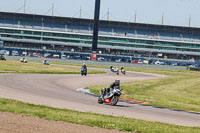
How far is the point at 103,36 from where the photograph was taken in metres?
137

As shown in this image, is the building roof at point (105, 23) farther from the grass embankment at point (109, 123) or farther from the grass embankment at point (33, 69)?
the grass embankment at point (109, 123)

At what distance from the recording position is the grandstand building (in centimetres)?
13725

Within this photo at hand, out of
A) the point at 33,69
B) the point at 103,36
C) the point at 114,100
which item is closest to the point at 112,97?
the point at 114,100

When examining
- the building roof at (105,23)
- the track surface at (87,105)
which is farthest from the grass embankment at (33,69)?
the building roof at (105,23)

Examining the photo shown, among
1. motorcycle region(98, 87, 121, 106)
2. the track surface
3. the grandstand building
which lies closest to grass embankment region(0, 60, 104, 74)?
the track surface

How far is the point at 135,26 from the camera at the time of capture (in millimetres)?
142875

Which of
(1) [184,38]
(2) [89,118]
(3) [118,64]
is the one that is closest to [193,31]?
(1) [184,38]

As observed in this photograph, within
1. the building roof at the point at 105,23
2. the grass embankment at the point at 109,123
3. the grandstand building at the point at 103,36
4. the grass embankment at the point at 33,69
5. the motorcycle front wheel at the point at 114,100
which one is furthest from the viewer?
the building roof at the point at 105,23

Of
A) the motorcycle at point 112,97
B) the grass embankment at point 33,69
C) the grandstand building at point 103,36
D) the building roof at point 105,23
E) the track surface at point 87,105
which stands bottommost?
the grass embankment at point 33,69

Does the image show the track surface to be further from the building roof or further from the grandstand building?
the building roof

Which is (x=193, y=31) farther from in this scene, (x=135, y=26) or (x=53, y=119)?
(x=53, y=119)

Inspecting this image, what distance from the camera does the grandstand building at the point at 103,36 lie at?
450 feet

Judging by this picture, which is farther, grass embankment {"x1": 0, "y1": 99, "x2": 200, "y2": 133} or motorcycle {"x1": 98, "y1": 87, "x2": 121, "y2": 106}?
motorcycle {"x1": 98, "y1": 87, "x2": 121, "y2": 106}

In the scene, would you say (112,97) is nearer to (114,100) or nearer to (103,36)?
(114,100)
